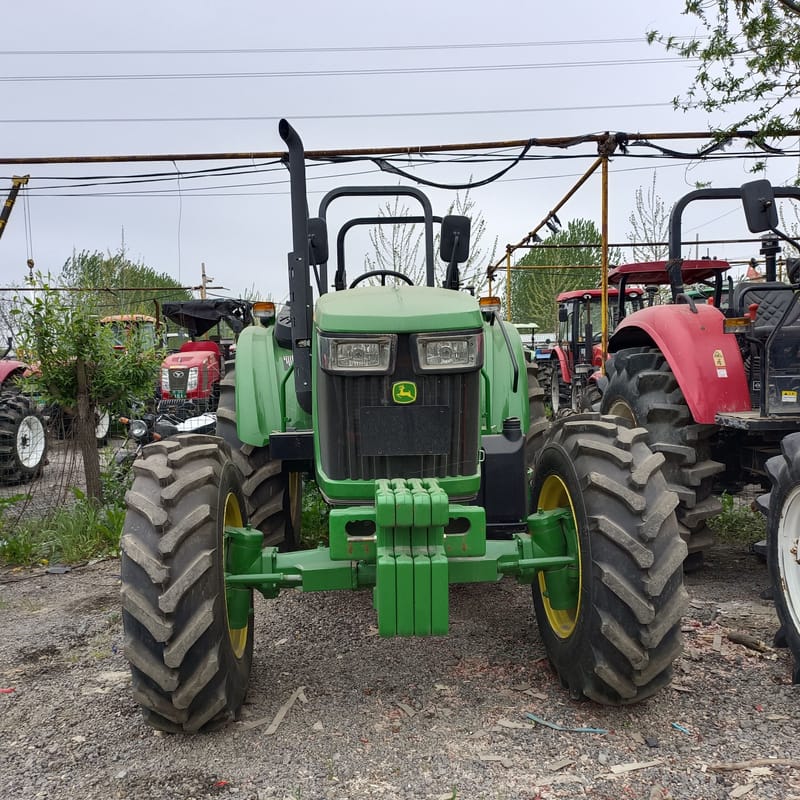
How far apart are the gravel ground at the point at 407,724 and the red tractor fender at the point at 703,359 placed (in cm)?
113

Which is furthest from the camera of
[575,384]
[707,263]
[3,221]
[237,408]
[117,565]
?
[575,384]

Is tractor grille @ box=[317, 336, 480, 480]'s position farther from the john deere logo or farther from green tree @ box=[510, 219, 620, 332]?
green tree @ box=[510, 219, 620, 332]

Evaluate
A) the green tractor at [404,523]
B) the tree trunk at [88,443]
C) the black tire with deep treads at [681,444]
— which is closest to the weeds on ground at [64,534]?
the tree trunk at [88,443]

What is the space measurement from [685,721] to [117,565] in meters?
3.87

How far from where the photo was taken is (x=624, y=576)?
2746 mm

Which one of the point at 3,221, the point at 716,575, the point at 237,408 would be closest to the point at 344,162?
the point at 3,221

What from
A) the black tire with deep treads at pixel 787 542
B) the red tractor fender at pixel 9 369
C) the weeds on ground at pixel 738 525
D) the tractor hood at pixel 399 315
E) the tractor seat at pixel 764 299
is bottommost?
the weeds on ground at pixel 738 525

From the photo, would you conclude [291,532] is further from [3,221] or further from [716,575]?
[3,221]

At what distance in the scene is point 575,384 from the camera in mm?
12883

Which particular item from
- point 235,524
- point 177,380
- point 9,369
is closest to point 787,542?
point 235,524

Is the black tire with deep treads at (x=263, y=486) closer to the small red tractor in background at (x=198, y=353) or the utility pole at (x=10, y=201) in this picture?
the utility pole at (x=10, y=201)

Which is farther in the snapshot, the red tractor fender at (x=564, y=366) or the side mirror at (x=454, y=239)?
the red tractor fender at (x=564, y=366)

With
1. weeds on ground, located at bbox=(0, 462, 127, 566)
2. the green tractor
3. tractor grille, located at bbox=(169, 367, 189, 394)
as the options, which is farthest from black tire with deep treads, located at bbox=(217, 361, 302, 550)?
tractor grille, located at bbox=(169, 367, 189, 394)

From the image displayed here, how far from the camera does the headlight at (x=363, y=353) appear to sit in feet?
9.61
